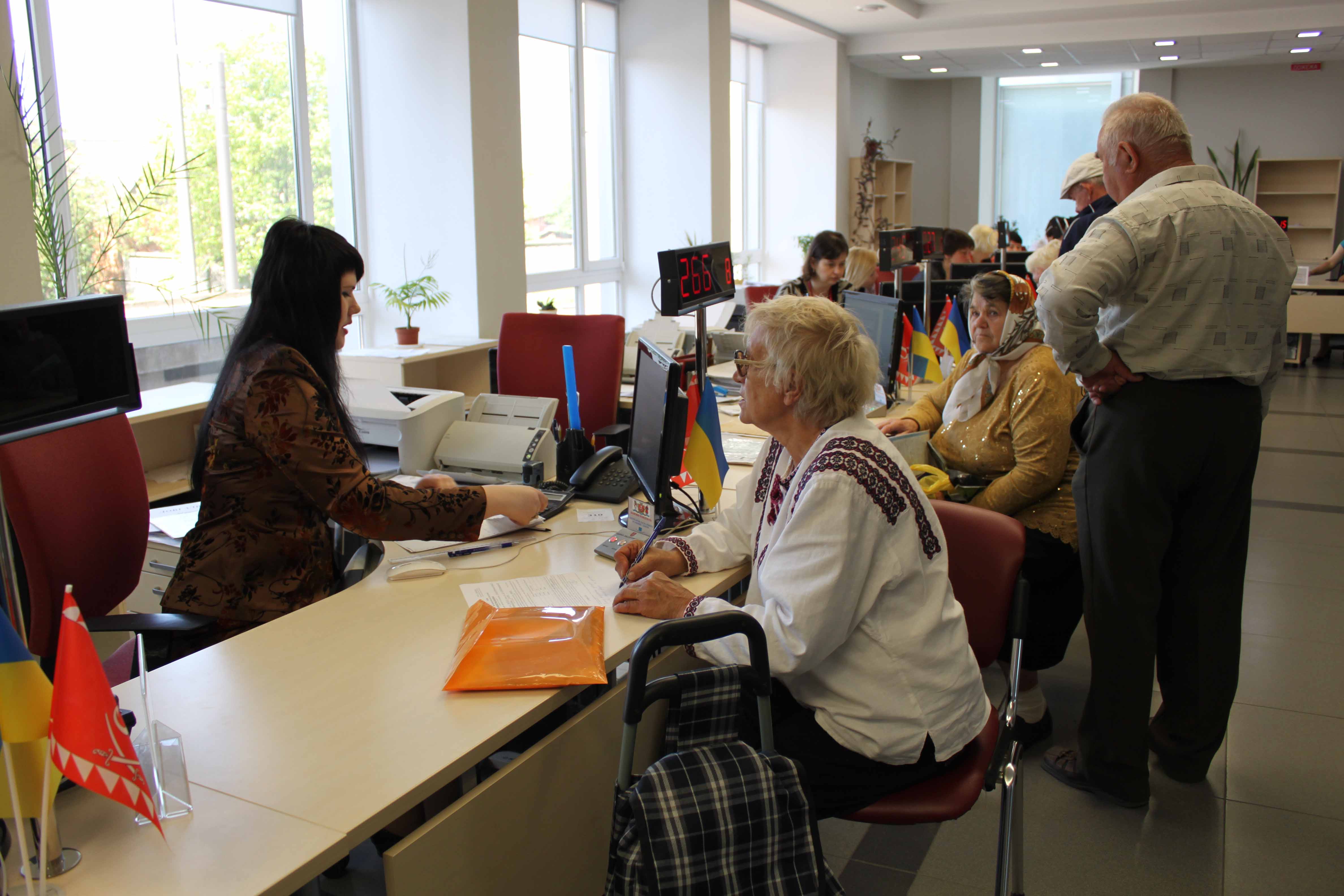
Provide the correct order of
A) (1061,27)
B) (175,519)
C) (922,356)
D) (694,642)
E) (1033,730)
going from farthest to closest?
(1061,27) → (922,356) → (1033,730) → (175,519) → (694,642)

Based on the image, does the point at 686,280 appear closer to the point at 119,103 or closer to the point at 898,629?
the point at 898,629

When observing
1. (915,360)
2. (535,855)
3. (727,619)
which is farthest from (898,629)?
(915,360)

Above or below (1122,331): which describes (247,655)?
below

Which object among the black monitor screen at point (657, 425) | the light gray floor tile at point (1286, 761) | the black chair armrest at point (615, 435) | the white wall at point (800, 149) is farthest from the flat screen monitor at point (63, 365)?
the white wall at point (800, 149)

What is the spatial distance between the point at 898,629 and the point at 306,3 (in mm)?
4615

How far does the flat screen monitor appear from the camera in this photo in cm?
104

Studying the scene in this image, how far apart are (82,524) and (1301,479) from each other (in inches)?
228

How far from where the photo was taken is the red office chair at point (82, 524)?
1.94 m

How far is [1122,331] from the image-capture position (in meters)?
2.23

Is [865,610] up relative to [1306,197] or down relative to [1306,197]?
down

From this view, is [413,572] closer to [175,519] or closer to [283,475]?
[283,475]

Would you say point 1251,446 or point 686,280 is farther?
point 686,280

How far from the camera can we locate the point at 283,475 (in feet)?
6.59

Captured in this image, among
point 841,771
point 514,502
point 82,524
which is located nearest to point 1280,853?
point 841,771
